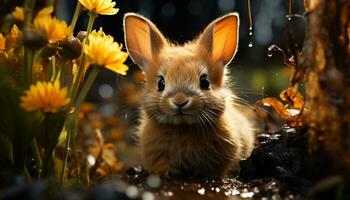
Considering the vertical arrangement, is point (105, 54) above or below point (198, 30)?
above

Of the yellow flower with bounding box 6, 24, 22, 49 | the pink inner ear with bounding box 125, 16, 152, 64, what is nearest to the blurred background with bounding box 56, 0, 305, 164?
the pink inner ear with bounding box 125, 16, 152, 64

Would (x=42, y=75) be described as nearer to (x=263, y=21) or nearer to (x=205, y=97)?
(x=205, y=97)

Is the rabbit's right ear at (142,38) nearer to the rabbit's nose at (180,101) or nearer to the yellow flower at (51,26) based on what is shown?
the rabbit's nose at (180,101)

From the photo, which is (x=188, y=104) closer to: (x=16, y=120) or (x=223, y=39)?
(x=223, y=39)

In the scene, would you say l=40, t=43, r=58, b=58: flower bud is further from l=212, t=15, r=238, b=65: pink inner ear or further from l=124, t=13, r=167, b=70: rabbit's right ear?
l=212, t=15, r=238, b=65: pink inner ear

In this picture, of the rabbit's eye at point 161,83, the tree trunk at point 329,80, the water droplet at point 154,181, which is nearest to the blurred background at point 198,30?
the rabbit's eye at point 161,83

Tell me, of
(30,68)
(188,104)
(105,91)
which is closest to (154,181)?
(188,104)

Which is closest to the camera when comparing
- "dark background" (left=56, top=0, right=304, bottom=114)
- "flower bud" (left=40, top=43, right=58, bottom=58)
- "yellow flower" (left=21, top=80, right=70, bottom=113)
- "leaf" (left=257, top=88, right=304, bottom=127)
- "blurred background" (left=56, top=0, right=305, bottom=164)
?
"yellow flower" (left=21, top=80, right=70, bottom=113)
